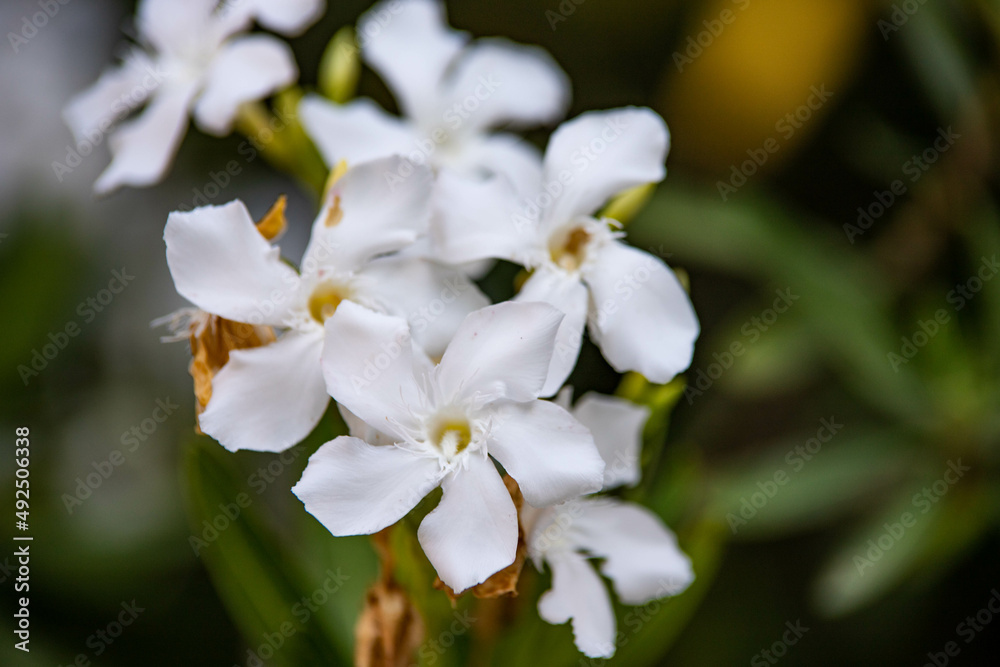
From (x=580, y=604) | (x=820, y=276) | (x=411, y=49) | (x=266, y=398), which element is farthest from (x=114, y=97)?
(x=820, y=276)

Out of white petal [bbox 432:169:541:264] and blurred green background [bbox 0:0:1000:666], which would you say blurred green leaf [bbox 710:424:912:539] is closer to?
blurred green background [bbox 0:0:1000:666]

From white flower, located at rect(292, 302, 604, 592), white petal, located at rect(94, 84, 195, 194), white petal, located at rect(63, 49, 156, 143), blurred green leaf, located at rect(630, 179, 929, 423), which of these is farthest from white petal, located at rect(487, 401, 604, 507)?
blurred green leaf, located at rect(630, 179, 929, 423)

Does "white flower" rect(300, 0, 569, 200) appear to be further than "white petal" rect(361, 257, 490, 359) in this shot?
Yes

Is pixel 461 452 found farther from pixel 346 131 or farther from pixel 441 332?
pixel 346 131

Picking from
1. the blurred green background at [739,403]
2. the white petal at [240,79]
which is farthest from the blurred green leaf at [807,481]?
the white petal at [240,79]

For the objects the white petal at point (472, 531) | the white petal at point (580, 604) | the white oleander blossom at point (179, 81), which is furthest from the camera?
the white oleander blossom at point (179, 81)

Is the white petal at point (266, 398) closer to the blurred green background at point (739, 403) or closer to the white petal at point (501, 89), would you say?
the blurred green background at point (739, 403)
